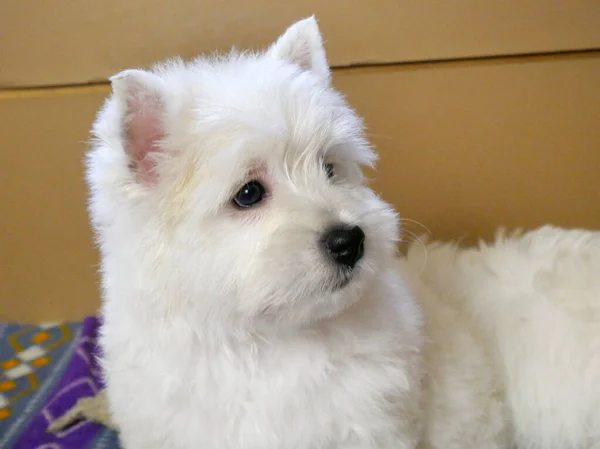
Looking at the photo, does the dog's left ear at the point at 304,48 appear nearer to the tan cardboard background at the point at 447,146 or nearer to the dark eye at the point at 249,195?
the dark eye at the point at 249,195

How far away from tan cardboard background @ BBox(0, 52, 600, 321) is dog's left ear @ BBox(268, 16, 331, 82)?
25.6 inches

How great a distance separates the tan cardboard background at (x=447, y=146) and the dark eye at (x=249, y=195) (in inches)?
36.4

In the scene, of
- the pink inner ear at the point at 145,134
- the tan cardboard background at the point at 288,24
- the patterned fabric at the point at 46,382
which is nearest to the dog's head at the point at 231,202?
the pink inner ear at the point at 145,134

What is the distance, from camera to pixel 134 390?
1229 mm

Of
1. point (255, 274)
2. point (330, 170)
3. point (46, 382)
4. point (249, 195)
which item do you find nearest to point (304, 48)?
point (330, 170)

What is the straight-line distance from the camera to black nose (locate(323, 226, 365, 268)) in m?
1.05

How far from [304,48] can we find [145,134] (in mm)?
417

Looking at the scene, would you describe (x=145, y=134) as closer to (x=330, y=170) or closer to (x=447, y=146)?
(x=330, y=170)

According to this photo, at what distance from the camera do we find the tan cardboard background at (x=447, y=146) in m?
1.92

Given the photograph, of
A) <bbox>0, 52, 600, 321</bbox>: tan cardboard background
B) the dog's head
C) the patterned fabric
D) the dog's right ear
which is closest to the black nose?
the dog's head

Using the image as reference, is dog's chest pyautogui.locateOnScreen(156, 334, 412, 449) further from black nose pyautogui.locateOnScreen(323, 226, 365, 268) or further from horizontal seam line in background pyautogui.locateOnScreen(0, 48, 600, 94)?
horizontal seam line in background pyautogui.locateOnScreen(0, 48, 600, 94)

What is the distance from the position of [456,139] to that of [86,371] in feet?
4.70

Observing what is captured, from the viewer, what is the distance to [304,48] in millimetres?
1298

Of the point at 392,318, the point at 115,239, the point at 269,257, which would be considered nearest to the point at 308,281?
the point at 269,257
